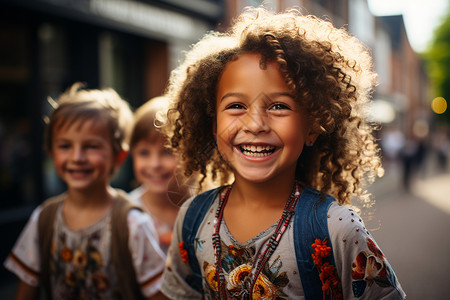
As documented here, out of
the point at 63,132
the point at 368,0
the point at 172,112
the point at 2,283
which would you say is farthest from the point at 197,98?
the point at 368,0

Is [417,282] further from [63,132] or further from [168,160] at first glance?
[63,132]

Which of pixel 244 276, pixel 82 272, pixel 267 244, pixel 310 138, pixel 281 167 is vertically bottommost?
pixel 82 272

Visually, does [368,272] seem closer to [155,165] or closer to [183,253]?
[183,253]

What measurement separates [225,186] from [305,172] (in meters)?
0.35

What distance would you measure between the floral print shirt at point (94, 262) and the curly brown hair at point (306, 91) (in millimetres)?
520

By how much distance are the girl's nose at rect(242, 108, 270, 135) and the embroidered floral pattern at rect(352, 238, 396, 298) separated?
0.54 m

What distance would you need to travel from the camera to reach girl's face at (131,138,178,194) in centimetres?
286

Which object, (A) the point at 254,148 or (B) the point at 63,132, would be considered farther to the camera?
(B) the point at 63,132

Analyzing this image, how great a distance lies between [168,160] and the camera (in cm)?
290

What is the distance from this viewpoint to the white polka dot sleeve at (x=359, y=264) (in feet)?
4.62

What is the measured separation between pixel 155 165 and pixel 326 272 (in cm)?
165

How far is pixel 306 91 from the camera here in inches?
62.4

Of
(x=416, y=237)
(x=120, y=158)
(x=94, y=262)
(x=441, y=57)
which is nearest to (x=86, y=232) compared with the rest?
(x=94, y=262)

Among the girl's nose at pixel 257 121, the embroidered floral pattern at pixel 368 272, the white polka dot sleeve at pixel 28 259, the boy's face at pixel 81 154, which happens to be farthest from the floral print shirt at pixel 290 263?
the white polka dot sleeve at pixel 28 259
